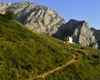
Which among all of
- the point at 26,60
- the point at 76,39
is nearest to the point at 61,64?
the point at 26,60

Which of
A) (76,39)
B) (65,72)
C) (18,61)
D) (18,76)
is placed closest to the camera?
Result: (18,76)

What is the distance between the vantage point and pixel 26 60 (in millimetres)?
19250

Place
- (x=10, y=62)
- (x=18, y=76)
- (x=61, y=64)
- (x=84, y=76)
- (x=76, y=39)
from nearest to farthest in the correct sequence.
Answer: (x=18, y=76) → (x=10, y=62) → (x=84, y=76) → (x=61, y=64) → (x=76, y=39)

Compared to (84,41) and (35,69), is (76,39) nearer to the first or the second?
(84,41)

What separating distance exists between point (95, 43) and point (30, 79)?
19203cm

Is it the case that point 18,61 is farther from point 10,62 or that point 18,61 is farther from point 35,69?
point 35,69

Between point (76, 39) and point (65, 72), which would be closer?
point (65, 72)

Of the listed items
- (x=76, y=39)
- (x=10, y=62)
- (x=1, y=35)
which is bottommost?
(x=10, y=62)

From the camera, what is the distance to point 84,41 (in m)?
180

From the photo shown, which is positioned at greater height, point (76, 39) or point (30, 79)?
point (76, 39)

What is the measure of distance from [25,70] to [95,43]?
19161 cm

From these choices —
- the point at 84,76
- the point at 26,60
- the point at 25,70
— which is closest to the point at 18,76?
the point at 25,70

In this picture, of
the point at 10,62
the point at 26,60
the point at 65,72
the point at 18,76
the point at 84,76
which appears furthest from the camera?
the point at 84,76

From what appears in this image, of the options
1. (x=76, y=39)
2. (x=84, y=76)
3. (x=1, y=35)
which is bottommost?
(x=84, y=76)
